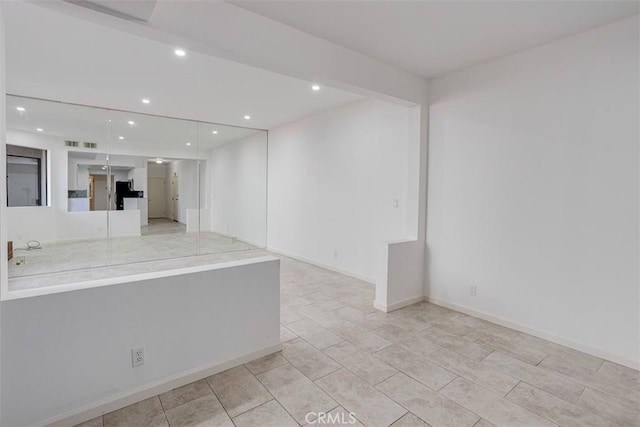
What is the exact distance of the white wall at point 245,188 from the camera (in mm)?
7156

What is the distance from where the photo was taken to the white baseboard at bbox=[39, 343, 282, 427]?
5.82ft

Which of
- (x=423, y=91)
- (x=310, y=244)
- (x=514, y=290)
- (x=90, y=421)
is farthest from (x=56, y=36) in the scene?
(x=514, y=290)

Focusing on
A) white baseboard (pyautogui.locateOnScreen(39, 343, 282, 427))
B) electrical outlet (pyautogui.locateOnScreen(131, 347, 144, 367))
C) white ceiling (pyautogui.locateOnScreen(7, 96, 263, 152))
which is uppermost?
white ceiling (pyautogui.locateOnScreen(7, 96, 263, 152))

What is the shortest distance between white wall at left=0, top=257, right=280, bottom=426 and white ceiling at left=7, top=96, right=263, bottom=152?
189 inches

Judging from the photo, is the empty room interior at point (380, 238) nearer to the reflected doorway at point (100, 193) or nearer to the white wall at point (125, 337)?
the white wall at point (125, 337)

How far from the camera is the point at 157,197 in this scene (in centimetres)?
632

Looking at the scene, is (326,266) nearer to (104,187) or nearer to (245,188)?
(245,188)

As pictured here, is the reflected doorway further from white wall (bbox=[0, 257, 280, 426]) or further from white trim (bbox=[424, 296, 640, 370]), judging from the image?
white trim (bbox=[424, 296, 640, 370])

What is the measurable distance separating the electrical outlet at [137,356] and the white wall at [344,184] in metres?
3.25

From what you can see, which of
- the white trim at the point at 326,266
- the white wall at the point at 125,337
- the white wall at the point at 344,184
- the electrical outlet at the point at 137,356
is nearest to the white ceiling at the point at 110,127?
the white wall at the point at 344,184

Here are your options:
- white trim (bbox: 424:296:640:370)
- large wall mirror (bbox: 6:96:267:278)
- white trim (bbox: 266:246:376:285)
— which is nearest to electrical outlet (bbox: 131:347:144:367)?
white trim (bbox: 424:296:640:370)

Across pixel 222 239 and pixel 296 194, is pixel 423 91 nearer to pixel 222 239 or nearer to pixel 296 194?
pixel 296 194

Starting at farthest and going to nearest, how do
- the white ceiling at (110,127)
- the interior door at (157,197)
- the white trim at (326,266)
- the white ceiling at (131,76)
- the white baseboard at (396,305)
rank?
the interior door at (157,197), the white ceiling at (110,127), the white trim at (326,266), the white baseboard at (396,305), the white ceiling at (131,76)

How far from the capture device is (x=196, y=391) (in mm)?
2125
